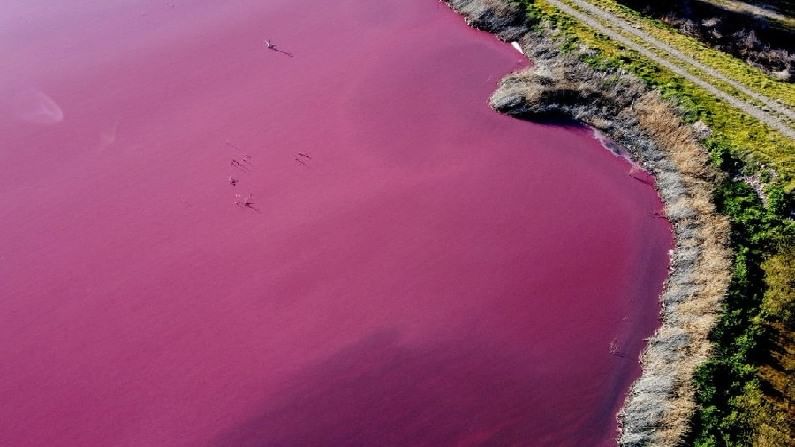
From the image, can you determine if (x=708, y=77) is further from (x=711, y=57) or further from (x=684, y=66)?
(x=711, y=57)

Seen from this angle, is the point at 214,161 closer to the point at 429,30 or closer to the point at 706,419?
the point at 429,30

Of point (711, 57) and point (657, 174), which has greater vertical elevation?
point (711, 57)

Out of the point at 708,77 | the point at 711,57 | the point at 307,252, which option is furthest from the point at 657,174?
the point at 307,252

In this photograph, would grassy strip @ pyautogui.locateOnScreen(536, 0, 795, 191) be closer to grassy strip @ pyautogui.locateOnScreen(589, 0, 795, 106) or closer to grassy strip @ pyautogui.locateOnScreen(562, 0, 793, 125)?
grassy strip @ pyautogui.locateOnScreen(562, 0, 793, 125)

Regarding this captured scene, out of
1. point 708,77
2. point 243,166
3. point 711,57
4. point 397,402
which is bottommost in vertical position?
point 397,402

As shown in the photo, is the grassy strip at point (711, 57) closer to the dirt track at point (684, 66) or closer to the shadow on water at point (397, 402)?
the dirt track at point (684, 66)

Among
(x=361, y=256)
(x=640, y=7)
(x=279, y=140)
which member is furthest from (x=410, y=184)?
(x=640, y=7)

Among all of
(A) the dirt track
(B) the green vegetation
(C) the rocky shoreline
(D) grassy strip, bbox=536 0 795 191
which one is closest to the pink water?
(C) the rocky shoreline
